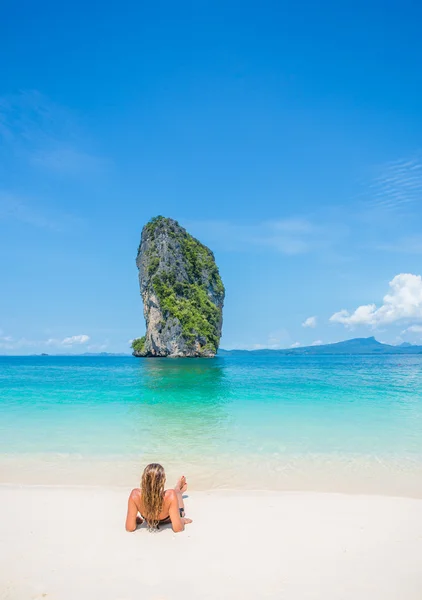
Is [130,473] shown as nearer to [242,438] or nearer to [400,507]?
[242,438]

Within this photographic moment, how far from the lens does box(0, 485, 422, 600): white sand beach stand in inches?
131

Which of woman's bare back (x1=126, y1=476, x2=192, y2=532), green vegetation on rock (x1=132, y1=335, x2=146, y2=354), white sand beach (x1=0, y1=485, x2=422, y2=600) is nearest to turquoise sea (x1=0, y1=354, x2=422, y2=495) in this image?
white sand beach (x1=0, y1=485, x2=422, y2=600)

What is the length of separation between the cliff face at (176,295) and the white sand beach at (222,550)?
7925 cm

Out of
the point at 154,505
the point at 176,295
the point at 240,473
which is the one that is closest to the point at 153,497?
the point at 154,505

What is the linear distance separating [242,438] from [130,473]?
3.54 meters

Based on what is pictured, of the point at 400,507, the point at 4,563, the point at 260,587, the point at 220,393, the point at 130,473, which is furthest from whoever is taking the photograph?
the point at 220,393

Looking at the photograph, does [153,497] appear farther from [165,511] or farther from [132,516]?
[132,516]

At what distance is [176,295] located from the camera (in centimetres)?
8888

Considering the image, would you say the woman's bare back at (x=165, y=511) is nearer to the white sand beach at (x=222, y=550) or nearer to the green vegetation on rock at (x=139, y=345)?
the white sand beach at (x=222, y=550)

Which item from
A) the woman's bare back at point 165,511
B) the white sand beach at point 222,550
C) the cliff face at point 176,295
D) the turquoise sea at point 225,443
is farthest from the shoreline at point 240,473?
the cliff face at point 176,295

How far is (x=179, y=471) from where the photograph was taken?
7461 mm

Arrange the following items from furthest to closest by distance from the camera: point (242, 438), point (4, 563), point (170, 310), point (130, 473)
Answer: point (170, 310) < point (242, 438) < point (130, 473) < point (4, 563)

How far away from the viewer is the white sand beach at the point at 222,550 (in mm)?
3328

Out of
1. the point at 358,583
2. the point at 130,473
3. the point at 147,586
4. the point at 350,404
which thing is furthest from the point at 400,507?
the point at 350,404
